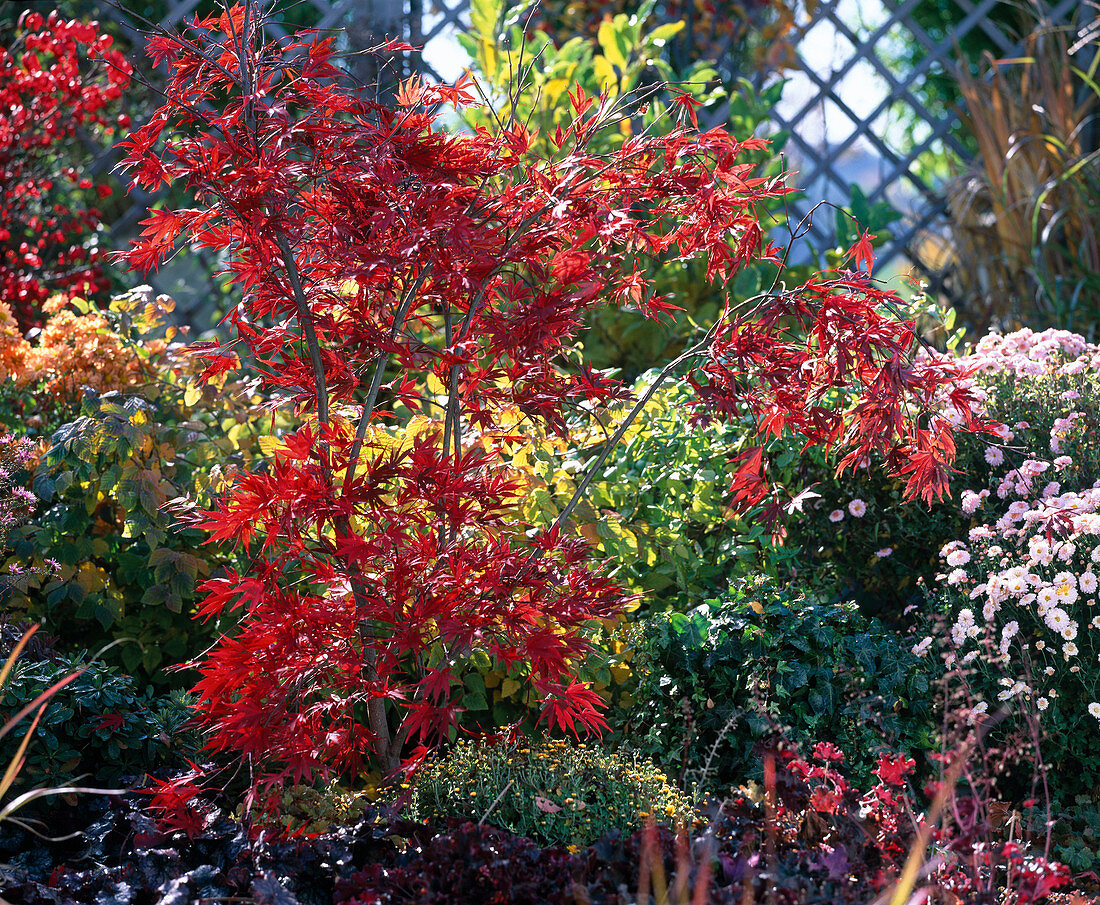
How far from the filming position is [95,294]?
5.19 meters

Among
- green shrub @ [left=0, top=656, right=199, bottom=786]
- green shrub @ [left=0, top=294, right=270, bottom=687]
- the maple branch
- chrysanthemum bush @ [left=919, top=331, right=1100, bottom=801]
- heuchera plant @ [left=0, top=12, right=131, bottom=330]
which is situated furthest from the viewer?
heuchera plant @ [left=0, top=12, right=131, bottom=330]

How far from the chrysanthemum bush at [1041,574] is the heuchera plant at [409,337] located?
0.44m

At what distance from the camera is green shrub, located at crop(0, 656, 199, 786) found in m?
2.17

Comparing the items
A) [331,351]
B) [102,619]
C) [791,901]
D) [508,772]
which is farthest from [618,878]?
[102,619]

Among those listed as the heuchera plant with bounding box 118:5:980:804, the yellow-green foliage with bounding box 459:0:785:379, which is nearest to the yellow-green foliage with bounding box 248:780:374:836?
the heuchera plant with bounding box 118:5:980:804

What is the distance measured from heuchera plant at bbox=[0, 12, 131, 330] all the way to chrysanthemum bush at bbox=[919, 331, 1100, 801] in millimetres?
3352

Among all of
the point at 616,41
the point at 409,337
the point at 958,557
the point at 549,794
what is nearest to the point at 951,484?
the point at 958,557

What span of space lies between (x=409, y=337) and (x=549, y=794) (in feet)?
3.25

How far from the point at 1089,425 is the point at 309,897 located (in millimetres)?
2453

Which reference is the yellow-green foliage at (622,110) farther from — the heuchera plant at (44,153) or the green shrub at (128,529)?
the green shrub at (128,529)

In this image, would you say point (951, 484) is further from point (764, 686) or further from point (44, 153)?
point (44, 153)

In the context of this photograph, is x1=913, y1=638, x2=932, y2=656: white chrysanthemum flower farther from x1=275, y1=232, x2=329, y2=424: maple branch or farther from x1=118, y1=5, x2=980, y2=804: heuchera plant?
x1=275, y1=232, x2=329, y2=424: maple branch

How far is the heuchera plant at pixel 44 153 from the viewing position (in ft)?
13.7

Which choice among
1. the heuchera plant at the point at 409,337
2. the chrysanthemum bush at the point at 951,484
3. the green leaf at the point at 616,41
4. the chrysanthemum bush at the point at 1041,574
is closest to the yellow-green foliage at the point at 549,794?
the heuchera plant at the point at 409,337
